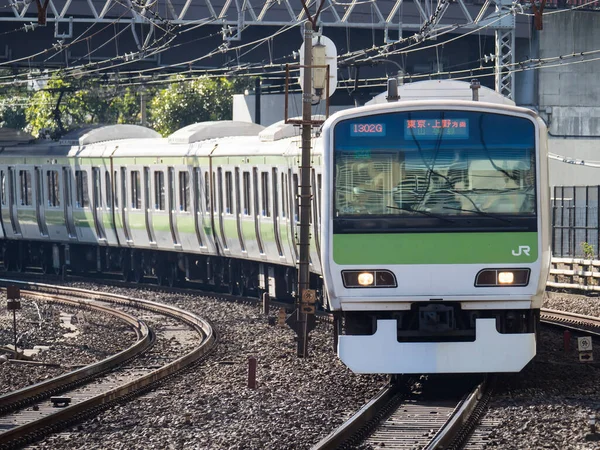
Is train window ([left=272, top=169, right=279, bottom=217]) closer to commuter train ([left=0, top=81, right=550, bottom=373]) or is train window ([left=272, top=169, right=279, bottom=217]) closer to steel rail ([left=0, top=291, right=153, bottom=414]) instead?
steel rail ([left=0, top=291, right=153, bottom=414])

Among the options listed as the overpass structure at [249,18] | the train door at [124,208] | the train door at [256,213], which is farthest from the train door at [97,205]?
the train door at [256,213]

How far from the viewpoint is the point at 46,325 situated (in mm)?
19844

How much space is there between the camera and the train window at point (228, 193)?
74.3 ft

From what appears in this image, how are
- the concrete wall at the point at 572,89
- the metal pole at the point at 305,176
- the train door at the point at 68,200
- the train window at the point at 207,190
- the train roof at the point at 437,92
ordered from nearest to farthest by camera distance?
the train roof at the point at 437,92 < the metal pole at the point at 305,176 < the train window at the point at 207,190 < the train door at the point at 68,200 < the concrete wall at the point at 572,89

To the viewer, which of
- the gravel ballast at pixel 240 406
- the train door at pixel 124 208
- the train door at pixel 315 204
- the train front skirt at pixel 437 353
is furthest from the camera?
the train door at pixel 124 208

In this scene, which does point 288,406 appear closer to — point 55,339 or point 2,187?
point 55,339

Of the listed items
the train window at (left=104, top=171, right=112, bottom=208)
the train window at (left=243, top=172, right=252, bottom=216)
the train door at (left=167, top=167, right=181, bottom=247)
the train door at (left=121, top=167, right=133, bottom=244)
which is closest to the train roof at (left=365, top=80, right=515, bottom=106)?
the train window at (left=243, top=172, right=252, bottom=216)

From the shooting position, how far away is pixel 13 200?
30719 mm

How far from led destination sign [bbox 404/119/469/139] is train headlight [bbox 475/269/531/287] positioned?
118cm

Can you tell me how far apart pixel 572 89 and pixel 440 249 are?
79.0 ft

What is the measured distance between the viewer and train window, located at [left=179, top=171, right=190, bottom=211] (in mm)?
24406

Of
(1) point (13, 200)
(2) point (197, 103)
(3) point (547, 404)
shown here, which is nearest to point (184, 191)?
(1) point (13, 200)

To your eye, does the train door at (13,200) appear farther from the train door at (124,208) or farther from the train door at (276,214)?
the train door at (276,214)

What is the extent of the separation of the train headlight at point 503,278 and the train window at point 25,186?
64.9 ft
